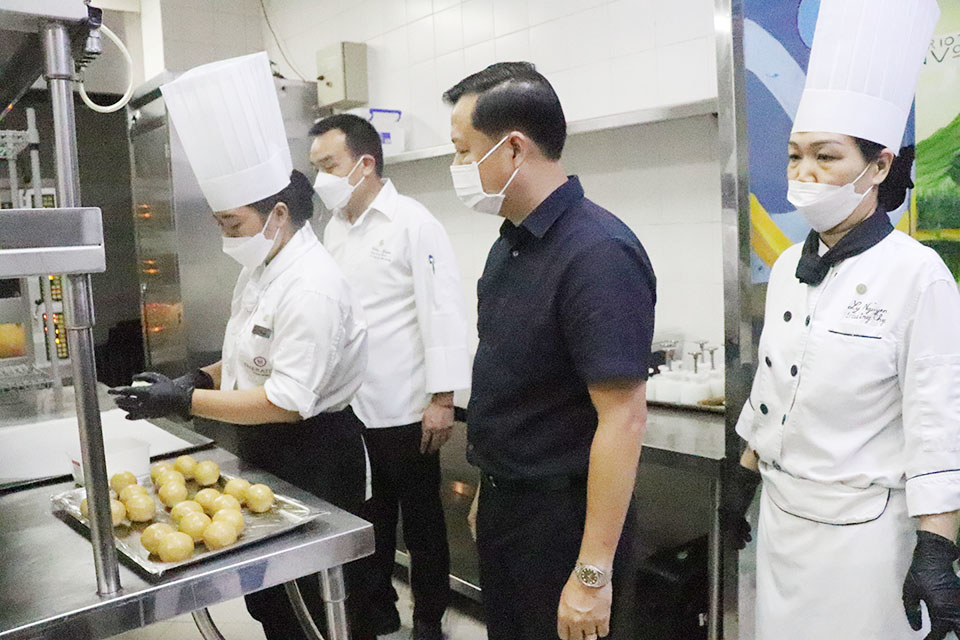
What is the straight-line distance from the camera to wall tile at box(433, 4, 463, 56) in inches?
135

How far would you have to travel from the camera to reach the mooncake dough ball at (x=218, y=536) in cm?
135

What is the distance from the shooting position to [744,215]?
193 centimetres

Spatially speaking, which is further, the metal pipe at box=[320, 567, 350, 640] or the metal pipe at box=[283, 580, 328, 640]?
the metal pipe at box=[283, 580, 328, 640]

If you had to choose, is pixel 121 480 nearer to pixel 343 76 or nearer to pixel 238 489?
pixel 238 489

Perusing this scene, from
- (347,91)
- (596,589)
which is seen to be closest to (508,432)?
(596,589)

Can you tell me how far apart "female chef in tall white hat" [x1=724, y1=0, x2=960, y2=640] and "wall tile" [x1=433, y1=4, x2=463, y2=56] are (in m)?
2.04

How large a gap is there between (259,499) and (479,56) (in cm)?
235

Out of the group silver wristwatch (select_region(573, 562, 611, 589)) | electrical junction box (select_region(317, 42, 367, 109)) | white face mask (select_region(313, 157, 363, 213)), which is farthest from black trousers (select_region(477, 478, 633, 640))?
electrical junction box (select_region(317, 42, 367, 109))

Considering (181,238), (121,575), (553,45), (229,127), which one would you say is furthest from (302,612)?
(181,238)

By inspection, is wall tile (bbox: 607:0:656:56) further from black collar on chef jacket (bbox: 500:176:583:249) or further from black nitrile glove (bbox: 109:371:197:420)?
black nitrile glove (bbox: 109:371:197:420)

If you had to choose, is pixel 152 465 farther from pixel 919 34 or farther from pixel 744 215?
pixel 919 34

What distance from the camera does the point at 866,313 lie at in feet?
4.99

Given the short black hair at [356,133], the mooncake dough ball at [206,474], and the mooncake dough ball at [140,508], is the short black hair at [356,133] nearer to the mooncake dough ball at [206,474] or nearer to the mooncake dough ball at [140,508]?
the mooncake dough ball at [206,474]

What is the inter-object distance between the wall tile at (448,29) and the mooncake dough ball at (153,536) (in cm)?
262
